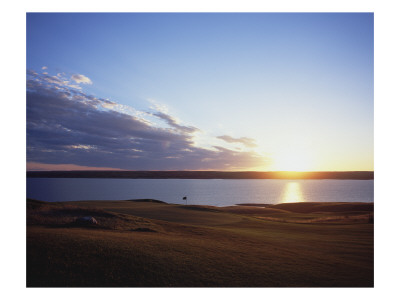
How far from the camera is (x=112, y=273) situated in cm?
932

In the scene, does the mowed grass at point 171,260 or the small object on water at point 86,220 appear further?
the small object on water at point 86,220

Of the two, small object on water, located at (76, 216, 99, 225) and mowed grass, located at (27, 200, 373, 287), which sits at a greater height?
small object on water, located at (76, 216, 99, 225)

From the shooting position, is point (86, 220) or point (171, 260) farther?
point (86, 220)

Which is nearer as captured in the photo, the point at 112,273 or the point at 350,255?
the point at 112,273

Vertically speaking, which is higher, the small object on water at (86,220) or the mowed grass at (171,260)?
the small object on water at (86,220)

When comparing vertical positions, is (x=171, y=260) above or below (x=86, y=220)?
below

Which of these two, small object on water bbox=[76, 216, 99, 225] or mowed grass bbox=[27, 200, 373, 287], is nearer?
mowed grass bbox=[27, 200, 373, 287]
